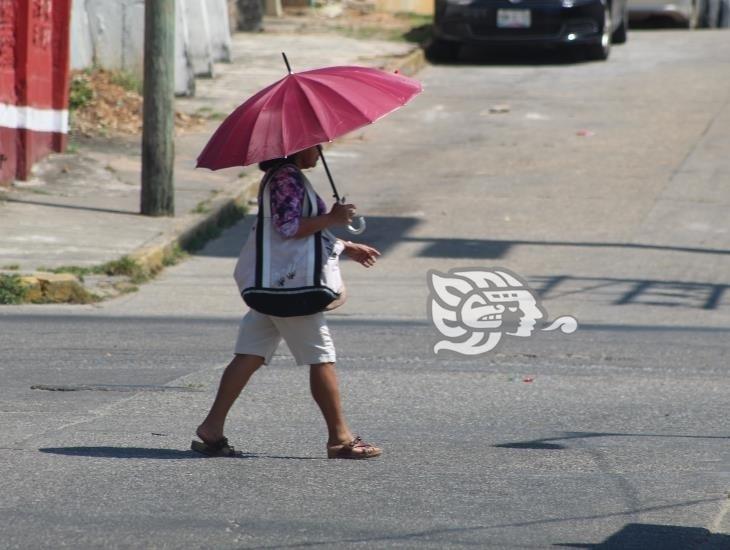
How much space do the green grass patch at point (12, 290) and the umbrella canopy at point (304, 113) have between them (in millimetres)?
4992

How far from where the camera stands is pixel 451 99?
66.0 ft

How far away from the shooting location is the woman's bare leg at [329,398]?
6.25 meters

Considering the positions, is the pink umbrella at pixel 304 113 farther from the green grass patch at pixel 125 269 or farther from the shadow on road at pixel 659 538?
the green grass patch at pixel 125 269

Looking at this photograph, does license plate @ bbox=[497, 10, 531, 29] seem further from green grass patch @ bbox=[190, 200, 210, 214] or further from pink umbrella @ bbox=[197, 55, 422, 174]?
→ pink umbrella @ bbox=[197, 55, 422, 174]

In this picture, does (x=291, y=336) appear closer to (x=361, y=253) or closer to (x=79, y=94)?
(x=361, y=253)

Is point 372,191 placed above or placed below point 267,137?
below

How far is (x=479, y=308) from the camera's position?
11.0 meters

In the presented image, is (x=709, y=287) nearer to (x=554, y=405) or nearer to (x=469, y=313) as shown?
(x=469, y=313)

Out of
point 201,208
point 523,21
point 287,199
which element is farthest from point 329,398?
point 523,21

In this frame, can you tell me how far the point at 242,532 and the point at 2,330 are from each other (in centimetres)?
495

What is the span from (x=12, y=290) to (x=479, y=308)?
3425 mm

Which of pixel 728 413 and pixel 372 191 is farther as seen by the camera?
pixel 372 191

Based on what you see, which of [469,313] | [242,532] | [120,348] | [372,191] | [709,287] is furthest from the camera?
[372,191]

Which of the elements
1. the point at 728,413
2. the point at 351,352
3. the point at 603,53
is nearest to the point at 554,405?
the point at 728,413
